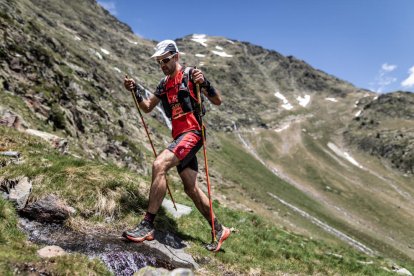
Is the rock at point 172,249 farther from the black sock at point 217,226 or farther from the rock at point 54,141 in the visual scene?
the rock at point 54,141

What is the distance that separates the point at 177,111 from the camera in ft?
33.4

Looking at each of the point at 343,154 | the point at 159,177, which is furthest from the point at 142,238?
the point at 343,154

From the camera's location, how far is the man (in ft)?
30.7

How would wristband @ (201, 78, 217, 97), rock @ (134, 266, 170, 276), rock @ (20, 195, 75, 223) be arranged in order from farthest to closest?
Result: wristband @ (201, 78, 217, 97)
rock @ (20, 195, 75, 223)
rock @ (134, 266, 170, 276)

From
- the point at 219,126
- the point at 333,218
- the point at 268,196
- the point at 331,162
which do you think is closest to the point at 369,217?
the point at 333,218

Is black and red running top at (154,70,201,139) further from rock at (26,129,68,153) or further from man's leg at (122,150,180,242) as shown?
rock at (26,129,68,153)

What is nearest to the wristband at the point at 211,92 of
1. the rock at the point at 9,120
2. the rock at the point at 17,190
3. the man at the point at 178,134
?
the man at the point at 178,134

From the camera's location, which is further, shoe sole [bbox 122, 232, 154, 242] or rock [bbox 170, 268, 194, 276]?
shoe sole [bbox 122, 232, 154, 242]

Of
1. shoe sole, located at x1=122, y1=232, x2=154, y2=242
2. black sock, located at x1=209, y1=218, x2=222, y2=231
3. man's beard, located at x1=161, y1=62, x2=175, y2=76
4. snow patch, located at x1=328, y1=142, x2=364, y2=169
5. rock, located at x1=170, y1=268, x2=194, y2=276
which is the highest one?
snow patch, located at x1=328, y1=142, x2=364, y2=169

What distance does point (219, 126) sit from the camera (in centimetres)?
15475

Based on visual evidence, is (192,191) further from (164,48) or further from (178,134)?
(164,48)

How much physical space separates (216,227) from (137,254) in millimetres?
2884

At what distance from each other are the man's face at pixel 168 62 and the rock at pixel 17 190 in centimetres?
466

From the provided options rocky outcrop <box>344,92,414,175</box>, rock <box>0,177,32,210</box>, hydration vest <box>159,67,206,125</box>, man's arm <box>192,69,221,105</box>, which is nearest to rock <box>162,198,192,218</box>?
hydration vest <box>159,67,206,125</box>
